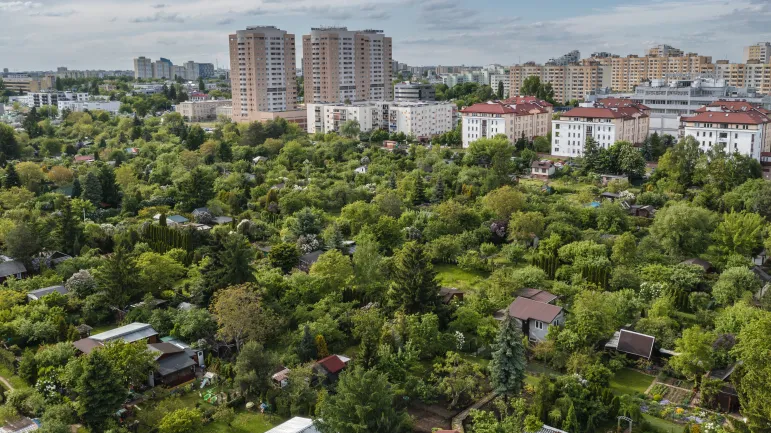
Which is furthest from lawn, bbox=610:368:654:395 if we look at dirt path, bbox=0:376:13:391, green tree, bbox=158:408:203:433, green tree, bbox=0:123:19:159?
green tree, bbox=0:123:19:159

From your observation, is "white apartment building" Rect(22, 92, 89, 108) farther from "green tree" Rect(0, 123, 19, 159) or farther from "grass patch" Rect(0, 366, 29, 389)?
"grass patch" Rect(0, 366, 29, 389)

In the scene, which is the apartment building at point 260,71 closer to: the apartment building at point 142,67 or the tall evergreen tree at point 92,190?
the tall evergreen tree at point 92,190

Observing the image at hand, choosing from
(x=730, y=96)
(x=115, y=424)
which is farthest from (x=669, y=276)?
(x=730, y=96)

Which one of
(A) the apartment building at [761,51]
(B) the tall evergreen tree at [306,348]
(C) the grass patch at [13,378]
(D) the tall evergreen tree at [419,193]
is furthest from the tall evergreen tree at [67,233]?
(A) the apartment building at [761,51]

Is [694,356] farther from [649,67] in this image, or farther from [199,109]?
[649,67]

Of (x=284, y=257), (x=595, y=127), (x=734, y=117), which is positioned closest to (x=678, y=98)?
(x=595, y=127)
